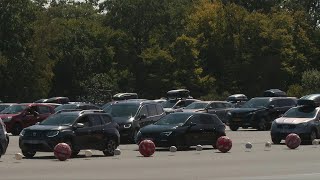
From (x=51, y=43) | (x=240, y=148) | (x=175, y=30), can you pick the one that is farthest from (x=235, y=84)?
(x=240, y=148)

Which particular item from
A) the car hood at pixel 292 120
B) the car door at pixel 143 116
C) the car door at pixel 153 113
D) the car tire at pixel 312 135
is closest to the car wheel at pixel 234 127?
the car door at pixel 153 113

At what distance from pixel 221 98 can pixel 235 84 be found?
5.77 meters

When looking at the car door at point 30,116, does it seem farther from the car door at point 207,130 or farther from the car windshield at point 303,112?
the car door at point 207,130

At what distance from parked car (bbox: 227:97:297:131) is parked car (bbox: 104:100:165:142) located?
37.7 feet

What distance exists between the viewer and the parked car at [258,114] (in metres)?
49.2

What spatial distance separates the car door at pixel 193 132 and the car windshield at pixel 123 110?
5.26m

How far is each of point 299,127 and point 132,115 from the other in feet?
23.9

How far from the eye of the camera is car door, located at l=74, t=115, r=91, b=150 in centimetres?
2844

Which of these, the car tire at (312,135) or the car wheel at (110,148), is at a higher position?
the car wheel at (110,148)

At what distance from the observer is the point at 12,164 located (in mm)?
24734

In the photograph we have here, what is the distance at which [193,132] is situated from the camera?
32.3m

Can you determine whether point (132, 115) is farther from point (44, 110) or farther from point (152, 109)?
point (44, 110)

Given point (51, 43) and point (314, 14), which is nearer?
point (51, 43)

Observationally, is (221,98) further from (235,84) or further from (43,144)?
(43,144)
